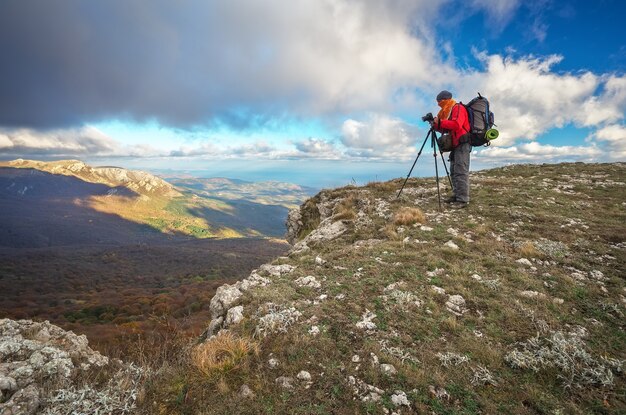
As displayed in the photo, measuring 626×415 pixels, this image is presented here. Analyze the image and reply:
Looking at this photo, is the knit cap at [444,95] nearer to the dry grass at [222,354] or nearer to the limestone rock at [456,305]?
the limestone rock at [456,305]

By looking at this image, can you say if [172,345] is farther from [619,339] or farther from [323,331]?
[619,339]

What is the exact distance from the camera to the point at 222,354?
4.82m

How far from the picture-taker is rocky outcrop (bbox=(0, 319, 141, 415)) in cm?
389

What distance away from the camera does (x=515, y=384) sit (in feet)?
14.1

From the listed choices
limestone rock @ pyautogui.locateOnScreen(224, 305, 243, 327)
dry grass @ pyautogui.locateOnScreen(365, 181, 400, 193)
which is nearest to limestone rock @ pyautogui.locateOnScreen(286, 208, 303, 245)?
dry grass @ pyautogui.locateOnScreen(365, 181, 400, 193)

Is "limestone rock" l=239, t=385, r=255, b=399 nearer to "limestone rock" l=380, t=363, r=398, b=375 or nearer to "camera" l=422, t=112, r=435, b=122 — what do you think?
"limestone rock" l=380, t=363, r=398, b=375

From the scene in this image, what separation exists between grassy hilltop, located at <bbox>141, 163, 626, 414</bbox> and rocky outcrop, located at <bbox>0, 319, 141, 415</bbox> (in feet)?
2.34

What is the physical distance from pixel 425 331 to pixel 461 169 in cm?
869

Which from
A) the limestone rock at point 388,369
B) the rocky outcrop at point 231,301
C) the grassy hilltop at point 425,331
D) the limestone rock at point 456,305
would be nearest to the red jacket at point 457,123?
the grassy hilltop at point 425,331

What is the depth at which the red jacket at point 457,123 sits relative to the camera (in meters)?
11.4

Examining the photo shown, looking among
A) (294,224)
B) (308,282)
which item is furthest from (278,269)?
(294,224)

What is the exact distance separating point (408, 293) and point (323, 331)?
89.7 inches

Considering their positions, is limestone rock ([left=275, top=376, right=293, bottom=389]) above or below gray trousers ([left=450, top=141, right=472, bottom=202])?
below

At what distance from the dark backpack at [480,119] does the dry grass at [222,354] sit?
36.4ft
